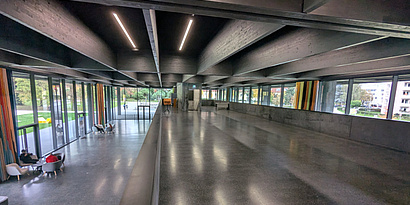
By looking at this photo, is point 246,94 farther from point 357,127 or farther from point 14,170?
point 14,170

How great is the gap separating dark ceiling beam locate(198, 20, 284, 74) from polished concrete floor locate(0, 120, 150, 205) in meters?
7.37

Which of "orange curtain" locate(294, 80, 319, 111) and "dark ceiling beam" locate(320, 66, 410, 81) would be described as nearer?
"dark ceiling beam" locate(320, 66, 410, 81)

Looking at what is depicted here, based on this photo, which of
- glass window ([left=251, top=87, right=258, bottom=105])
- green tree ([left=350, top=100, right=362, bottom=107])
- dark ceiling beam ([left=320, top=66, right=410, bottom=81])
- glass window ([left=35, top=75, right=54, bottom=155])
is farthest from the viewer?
glass window ([left=251, top=87, right=258, bottom=105])

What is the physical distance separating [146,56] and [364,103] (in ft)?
43.8

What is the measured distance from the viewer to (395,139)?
4.88m

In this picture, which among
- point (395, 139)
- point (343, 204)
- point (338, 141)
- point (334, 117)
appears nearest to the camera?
point (343, 204)

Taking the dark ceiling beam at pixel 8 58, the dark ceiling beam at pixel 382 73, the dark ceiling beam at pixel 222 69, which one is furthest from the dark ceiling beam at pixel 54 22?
the dark ceiling beam at pixel 382 73

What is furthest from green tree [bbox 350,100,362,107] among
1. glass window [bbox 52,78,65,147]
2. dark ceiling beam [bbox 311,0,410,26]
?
glass window [bbox 52,78,65,147]

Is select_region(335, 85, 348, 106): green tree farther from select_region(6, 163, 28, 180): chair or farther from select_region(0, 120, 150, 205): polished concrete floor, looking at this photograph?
select_region(6, 163, 28, 180): chair

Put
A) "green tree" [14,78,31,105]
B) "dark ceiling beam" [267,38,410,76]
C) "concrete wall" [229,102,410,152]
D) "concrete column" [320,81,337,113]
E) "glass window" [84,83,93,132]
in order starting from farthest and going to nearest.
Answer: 1. "glass window" [84,83,93,132]
2. "concrete column" [320,81,337,113]
3. "green tree" [14,78,31,105]
4. "concrete wall" [229,102,410,152]
5. "dark ceiling beam" [267,38,410,76]

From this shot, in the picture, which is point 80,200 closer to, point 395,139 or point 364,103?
point 395,139

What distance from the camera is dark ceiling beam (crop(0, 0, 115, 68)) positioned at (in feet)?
7.60

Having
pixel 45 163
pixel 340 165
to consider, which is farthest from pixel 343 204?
pixel 45 163

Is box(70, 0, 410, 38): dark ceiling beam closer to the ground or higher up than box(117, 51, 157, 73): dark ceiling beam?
closer to the ground
